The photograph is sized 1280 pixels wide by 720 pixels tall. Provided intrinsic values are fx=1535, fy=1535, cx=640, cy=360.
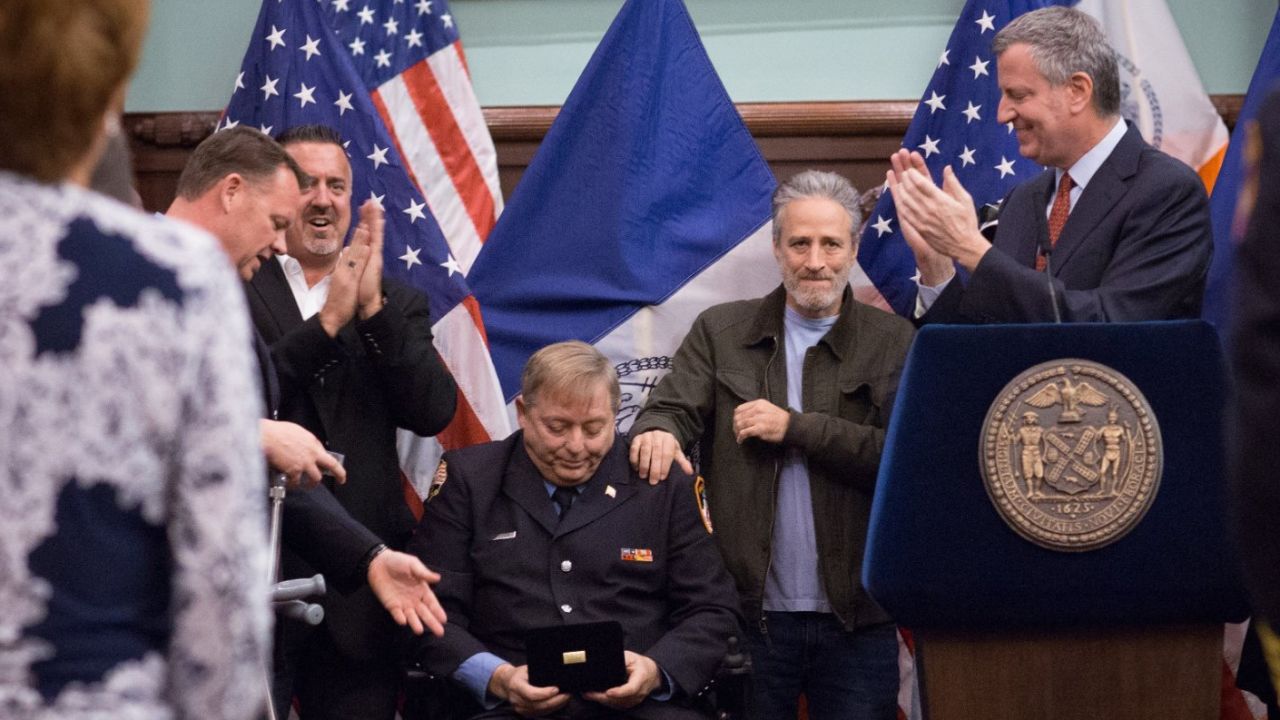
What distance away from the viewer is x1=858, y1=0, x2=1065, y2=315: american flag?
3.87 metres

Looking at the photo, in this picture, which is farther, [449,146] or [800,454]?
[449,146]

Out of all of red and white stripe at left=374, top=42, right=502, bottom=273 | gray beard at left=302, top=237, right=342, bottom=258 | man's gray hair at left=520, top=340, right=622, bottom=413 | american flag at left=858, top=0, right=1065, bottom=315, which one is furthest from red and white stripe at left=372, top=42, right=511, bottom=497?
american flag at left=858, top=0, right=1065, bottom=315

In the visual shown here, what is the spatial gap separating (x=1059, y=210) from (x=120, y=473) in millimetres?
2299

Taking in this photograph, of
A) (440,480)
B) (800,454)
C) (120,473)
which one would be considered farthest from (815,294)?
(120,473)

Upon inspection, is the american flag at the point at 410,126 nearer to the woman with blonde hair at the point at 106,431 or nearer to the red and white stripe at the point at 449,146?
the red and white stripe at the point at 449,146

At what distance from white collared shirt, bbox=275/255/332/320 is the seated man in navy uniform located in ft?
1.55

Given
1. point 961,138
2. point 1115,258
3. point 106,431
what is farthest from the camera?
point 961,138

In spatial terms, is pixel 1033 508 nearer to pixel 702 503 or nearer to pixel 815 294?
pixel 702 503

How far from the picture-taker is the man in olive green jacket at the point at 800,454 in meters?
3.21

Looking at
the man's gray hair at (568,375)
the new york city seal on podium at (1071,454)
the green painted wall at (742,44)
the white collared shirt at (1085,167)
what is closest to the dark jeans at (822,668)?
the man's gray hair at (568,375)

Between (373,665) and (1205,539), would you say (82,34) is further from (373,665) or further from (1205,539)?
(373,665)

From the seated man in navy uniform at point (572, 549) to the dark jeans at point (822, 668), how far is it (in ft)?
A: 0.53

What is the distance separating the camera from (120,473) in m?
1.11

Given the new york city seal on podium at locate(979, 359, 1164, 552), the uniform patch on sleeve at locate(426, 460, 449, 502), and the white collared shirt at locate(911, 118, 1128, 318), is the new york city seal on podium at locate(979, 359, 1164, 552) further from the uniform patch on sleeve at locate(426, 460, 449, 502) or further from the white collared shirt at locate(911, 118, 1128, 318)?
the uniform patch on sleeve at locate(426, 460, 449, 502)
